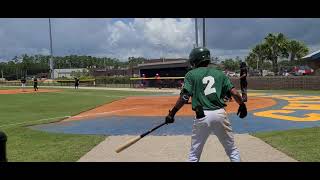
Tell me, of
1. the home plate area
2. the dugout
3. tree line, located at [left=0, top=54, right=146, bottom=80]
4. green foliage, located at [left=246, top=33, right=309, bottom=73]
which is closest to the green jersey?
the home plate area

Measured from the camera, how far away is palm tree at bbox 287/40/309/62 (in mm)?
60697

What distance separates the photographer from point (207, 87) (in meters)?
5.91

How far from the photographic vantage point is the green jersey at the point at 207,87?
5.88m

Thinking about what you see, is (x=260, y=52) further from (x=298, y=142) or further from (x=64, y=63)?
(x=64, y=63)

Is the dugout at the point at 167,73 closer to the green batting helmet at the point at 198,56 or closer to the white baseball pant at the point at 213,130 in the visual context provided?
the green batting helmet at the point at 198,56

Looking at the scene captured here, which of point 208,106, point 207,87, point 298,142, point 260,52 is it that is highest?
point 260,52

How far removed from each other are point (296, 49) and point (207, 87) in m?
58.4

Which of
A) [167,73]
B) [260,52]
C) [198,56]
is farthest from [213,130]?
[260,52]

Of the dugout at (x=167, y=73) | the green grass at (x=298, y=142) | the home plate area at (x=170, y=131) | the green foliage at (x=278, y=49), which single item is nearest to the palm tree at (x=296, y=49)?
the green foliage at (x=278, y=49)

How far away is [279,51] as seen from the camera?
5981 cm
